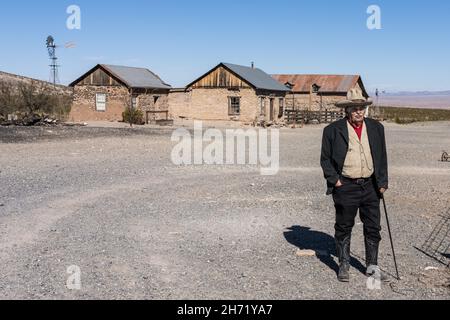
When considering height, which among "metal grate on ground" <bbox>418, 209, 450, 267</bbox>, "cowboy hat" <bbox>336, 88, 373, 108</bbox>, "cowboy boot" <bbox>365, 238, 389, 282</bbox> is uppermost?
"cowboy hat" <bbox>336, 88, 373, 108</bbox>

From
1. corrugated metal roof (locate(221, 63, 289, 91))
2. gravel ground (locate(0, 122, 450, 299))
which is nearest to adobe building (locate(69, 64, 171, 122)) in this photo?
corrugated metal roof (locate(221, 63, 289, 91))

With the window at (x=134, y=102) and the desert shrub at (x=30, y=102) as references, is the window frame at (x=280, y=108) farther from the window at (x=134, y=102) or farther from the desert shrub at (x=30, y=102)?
the desert shrub at (x=30, y=102)

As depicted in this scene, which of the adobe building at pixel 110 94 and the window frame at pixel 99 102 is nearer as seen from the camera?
the adobe building at pixel 110 94

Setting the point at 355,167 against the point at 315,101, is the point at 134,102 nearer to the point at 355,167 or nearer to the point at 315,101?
the point at 315,101

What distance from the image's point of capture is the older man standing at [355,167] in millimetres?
5383

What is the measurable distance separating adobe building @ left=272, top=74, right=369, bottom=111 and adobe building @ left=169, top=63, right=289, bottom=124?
347 inches

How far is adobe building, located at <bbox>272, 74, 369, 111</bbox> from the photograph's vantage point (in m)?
49.8

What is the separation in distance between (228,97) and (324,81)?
15325 mm

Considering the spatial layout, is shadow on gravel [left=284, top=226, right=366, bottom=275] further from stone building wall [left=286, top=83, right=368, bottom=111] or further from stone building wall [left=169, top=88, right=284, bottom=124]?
stone building wall [left=286, top=83, right=368, bottom=111]

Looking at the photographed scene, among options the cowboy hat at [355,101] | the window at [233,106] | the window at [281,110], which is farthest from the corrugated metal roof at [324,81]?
the cowboy hat at [355,101]

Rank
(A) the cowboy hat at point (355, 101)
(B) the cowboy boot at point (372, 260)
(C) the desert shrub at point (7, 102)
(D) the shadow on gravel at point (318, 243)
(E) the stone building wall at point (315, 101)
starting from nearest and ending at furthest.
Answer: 1. (A) the cowboy hat at point (355, 101)
2. (B) the cowboy boot at point (372, 260)
3. (D) the shadow on gravel at point (318, 243)
4. (C) the desert shrub at point (7, 102)
5. (E) the stone building wall at point (315, 101)

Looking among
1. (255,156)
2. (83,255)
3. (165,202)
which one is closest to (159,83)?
(255,156)

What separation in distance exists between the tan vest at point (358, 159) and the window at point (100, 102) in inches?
1258

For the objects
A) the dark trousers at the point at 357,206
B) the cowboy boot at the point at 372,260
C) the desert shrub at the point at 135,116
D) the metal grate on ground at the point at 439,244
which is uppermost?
the desert shrub at the point at 135,116
